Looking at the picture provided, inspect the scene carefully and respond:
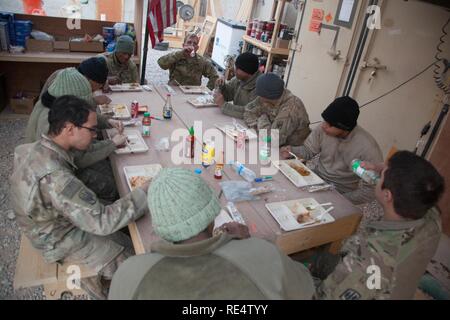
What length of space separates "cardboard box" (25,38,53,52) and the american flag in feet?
5.00

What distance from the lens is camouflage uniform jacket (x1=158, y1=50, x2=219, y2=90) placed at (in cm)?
456

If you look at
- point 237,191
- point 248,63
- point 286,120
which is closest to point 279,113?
point 286,120

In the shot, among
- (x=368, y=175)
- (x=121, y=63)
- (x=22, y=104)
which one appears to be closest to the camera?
(x=368, y=175)

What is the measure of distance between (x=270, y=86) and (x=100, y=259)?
207cm

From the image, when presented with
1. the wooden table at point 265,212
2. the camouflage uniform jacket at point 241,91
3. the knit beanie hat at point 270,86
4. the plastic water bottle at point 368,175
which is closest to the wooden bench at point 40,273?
the wooden table at point 265,212

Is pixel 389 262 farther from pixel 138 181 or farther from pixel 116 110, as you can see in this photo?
pixel 116 110

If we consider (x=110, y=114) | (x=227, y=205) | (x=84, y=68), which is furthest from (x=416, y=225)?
(x=84, y=68)

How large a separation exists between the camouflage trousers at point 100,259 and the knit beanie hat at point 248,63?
8.54ft

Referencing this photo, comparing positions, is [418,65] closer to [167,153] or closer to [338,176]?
[338,176]

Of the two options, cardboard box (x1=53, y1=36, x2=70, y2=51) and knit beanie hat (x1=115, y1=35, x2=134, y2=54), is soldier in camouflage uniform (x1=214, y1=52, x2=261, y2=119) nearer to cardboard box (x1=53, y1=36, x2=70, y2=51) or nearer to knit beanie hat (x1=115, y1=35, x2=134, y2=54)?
knit beanie hat (x1=115, y1=35, x2=134, y2=54)

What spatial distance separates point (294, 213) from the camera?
202 centimetres

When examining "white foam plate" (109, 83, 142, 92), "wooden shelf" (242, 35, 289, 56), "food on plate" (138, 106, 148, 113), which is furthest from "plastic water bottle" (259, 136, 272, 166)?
"wooden shelf" (242, 35, 289, 56)

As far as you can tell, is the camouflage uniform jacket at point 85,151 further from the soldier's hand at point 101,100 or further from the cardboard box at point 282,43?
the cardboard box at point 282,43

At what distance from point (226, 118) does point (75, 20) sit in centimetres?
341
